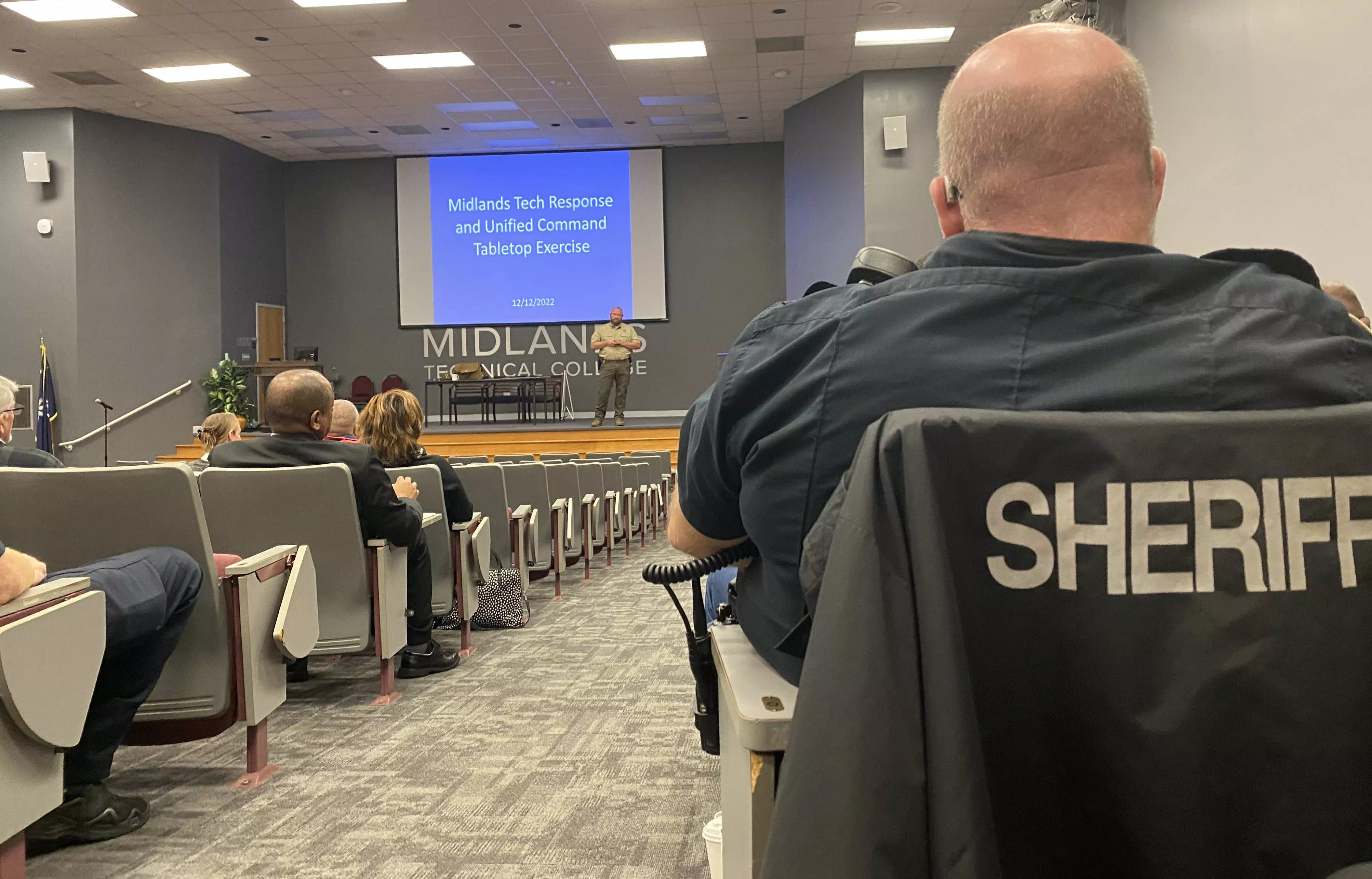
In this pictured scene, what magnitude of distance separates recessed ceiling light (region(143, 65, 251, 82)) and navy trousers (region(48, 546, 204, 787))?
32.1 feet

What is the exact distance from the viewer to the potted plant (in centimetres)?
1241

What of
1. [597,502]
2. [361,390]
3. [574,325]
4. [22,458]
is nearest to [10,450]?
[22,458]

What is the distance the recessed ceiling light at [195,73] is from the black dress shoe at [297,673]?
878cm

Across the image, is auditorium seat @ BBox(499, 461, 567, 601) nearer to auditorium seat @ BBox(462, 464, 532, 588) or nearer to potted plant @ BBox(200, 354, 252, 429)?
auditorium seat @ BBox(462, 464, 532, 588)

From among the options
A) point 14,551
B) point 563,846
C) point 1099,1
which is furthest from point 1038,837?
point 1099,1

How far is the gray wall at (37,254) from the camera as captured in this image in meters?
11.0

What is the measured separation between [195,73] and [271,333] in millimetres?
4487

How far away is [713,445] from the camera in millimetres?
990

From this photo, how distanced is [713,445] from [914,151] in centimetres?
1041

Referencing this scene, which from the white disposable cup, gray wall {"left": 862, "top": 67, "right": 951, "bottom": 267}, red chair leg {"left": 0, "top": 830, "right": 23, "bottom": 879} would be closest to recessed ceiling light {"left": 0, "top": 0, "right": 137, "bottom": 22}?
gray wall {"left": 862, "top": 67, "right": 951, "bottom": 267}

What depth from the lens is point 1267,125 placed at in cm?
518

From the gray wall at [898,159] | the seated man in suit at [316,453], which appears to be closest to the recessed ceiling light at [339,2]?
the gray wall at [898,159]

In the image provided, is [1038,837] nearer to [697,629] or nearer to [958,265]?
[958,265]

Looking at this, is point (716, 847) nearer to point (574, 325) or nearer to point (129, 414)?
point (129, 414)
